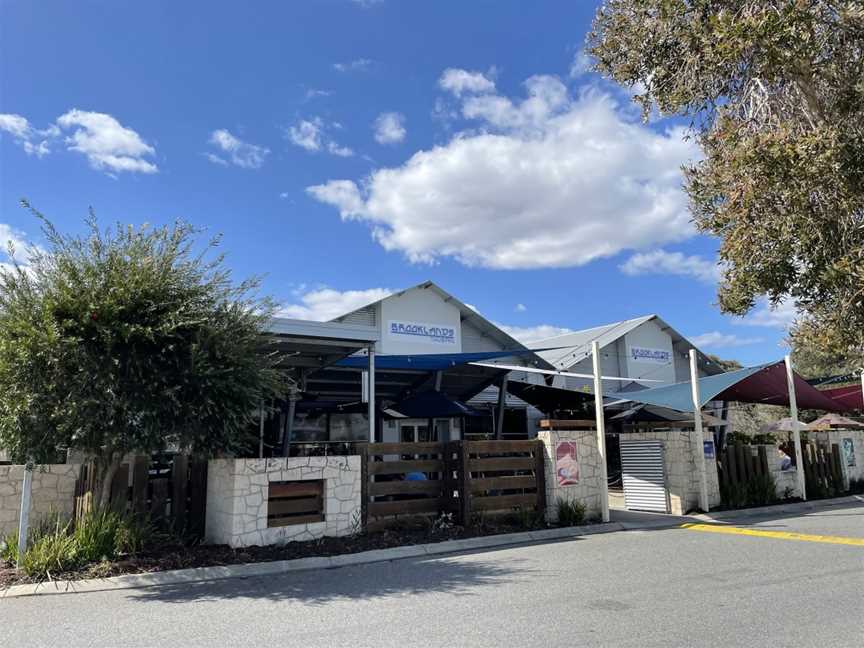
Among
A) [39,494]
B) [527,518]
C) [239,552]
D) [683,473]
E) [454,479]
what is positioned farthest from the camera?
[683,473]

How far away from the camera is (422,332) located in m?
24.8

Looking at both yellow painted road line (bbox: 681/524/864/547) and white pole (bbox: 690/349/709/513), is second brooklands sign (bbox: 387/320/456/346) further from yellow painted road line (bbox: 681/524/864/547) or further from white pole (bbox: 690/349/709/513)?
yellow painted road line (bbox: 681/524/864/547)

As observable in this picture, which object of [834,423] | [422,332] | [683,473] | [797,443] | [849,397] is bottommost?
[683,473]

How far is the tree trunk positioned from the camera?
8570mm

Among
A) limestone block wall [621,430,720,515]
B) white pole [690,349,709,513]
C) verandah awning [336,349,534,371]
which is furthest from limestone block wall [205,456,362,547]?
white pole [690,349,709,513]

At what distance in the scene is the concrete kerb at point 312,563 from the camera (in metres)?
7.18

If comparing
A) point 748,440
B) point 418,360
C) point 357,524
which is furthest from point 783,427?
point 357,524

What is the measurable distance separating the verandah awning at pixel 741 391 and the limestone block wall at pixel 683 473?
2.80 feet

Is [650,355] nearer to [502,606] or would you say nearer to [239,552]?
[239,552]

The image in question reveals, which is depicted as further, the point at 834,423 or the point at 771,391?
the point at 834,423

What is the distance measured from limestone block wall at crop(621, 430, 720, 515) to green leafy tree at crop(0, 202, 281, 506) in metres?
Result: 8.94

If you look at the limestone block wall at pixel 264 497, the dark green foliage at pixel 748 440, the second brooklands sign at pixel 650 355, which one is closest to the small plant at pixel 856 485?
the dark green foliage at pixel 748 440

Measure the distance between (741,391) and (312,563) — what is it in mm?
13177

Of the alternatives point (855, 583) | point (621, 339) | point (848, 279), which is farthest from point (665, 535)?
point (621, 339)
